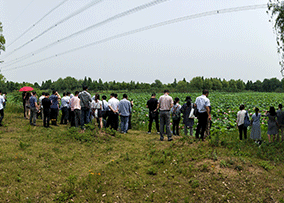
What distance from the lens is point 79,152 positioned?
8.95 meters

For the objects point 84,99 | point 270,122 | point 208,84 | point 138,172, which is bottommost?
point 138,172

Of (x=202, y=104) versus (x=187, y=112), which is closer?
(x=202, y=104)

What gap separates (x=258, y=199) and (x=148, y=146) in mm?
4843

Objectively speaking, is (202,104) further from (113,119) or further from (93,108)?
(93,108)

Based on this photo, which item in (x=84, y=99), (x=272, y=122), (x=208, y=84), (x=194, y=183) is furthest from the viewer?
(x=208, y=84)

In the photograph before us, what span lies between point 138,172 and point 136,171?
10 centimetres

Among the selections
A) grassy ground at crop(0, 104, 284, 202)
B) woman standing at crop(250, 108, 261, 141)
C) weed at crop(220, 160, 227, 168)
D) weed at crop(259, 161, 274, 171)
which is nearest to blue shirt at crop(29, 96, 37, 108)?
grassy ground at crop(0, 104, 284, 202)

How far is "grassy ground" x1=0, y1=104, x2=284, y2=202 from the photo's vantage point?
19.3 ft

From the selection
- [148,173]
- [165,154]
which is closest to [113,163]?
[148,173]

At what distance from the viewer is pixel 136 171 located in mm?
7238

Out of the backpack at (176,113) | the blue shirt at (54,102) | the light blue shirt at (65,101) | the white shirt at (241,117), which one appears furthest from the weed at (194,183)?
the light blue shirt at (65,101)

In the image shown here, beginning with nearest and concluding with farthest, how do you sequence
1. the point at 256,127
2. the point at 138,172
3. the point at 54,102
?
the point at 138,172 → the point at 256,127 → the point at 54,102

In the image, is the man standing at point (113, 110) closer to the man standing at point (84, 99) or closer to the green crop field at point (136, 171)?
the man standing at point (84, 99)

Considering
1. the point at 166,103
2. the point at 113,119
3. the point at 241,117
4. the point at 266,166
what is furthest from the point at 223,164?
the point at 113,119
